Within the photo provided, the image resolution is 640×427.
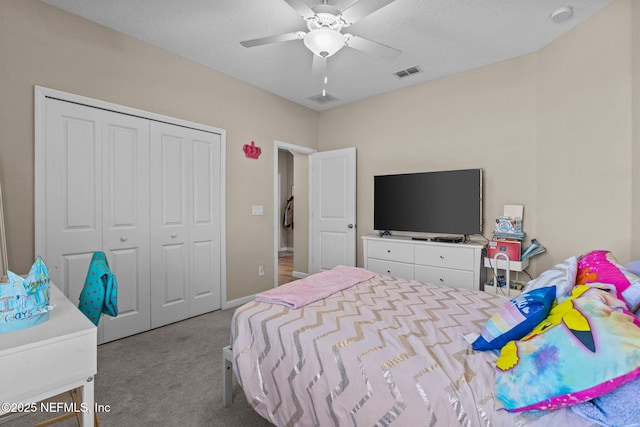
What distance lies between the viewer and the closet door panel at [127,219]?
8.79 ft

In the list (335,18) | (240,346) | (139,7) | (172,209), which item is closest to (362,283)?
(240,346)

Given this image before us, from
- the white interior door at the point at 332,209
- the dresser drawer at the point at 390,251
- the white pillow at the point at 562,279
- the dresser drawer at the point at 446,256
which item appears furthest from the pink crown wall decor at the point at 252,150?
the white pillow at the point at 562,279

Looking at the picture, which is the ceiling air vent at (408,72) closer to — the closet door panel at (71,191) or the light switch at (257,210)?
the light switch at (257,210)

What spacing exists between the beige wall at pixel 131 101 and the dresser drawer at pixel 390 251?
1.35 metres

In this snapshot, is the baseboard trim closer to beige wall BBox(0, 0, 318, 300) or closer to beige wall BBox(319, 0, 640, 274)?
beige wall BBox(0, 0, 318, 300)

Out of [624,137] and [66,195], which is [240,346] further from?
[624,137]

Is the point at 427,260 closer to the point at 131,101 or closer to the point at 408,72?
the point at 408,72

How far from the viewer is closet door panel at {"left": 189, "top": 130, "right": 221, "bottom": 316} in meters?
Answer: 3.29

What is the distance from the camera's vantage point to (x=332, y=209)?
4.46 meters

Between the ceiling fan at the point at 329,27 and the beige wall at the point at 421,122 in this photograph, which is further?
the beige wall at the point at 421,122

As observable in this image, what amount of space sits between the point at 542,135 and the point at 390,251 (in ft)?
6.26

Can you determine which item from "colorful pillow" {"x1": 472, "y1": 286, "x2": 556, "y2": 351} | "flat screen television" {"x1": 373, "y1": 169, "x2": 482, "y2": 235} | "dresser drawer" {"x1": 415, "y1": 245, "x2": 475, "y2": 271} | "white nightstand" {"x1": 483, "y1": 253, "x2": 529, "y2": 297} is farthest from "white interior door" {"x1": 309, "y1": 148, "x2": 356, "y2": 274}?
"colorful pillow" {"x1": 472, "y1": 286, "x2": 556, "y2": 351}

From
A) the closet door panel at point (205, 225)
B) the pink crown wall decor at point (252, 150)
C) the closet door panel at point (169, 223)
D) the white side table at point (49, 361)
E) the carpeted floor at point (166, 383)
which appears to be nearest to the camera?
the white side table at point (49, 361)

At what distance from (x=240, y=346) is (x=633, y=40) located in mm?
3258
